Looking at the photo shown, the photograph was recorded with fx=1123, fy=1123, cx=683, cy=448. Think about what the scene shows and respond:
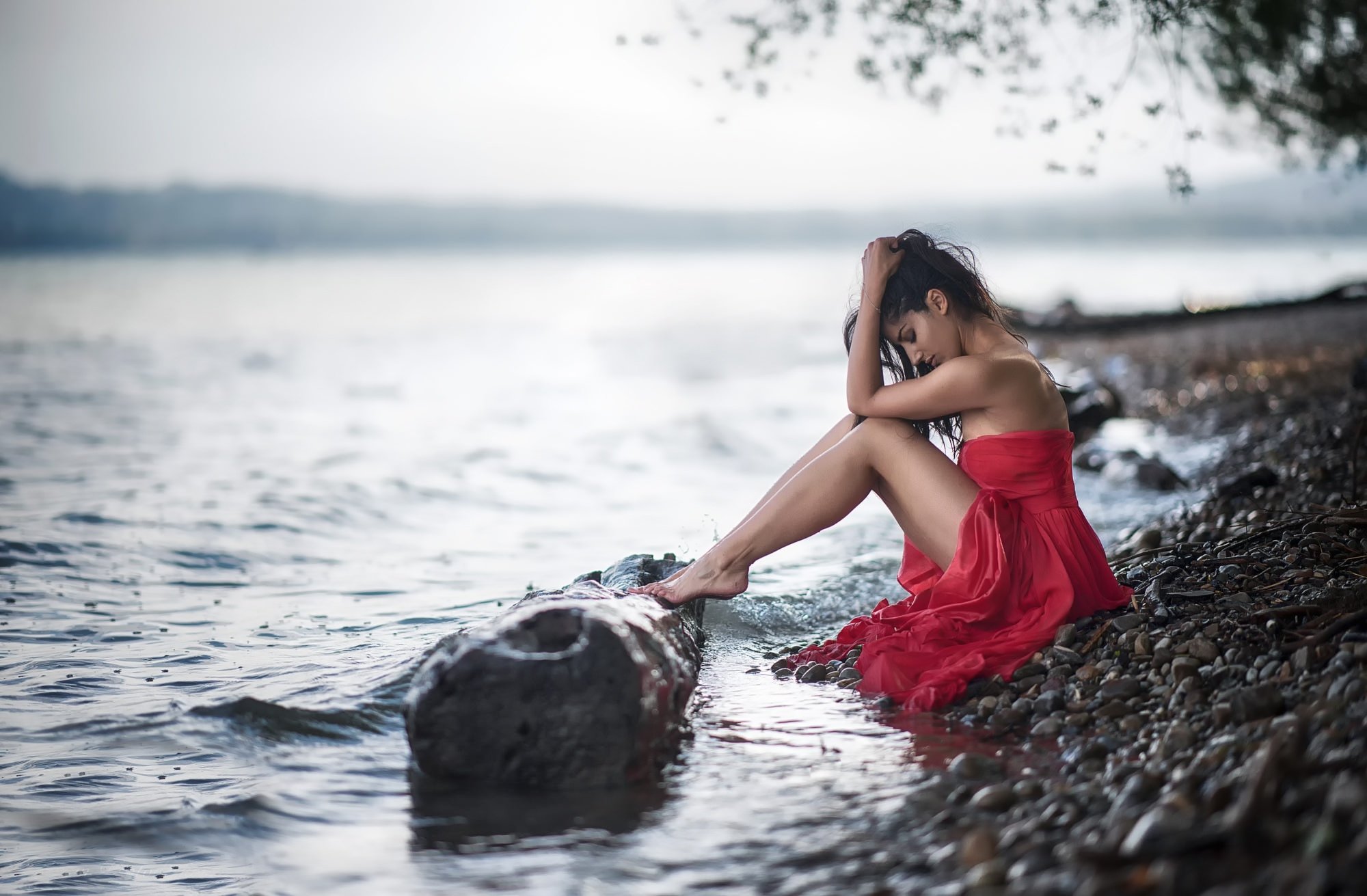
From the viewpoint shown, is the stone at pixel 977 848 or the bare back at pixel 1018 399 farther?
the bare back at pixel 1018 399

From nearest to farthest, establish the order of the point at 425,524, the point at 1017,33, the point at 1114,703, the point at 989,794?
the point at 989,794 < the point at 1114,703 < the point at 1017,33 < the point at 425,524

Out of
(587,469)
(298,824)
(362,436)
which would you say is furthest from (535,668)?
(362,436)

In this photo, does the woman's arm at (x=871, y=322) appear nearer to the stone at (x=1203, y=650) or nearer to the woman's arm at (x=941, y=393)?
the woman's arm at (x=941, y=393)

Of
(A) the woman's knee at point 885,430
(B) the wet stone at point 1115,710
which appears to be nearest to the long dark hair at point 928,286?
(A) the woman's knee at point 885,430

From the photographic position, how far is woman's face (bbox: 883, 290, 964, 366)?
4.28 m

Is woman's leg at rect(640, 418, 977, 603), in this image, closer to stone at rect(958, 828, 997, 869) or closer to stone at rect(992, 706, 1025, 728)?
stone at rect(992, 706, 1025, 728)

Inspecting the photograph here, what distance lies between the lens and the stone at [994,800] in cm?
306

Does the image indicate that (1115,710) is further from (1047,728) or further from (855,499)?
(855,499)

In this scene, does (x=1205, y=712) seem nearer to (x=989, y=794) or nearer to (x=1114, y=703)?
(x=1114, y=703)

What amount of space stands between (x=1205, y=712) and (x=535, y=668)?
2059 mm

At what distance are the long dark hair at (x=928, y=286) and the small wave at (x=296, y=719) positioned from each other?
238 cm

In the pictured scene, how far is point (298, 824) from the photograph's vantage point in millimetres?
3477

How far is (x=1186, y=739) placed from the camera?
325 centimetres

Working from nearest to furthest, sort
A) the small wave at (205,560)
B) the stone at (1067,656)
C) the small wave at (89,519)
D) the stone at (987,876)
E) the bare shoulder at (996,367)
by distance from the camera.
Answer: the stone at (987,876)
the stone at (1067,656)
the bare shoulder at (996,367)
the small wave at (205,560)
the small wave at (89,519)
